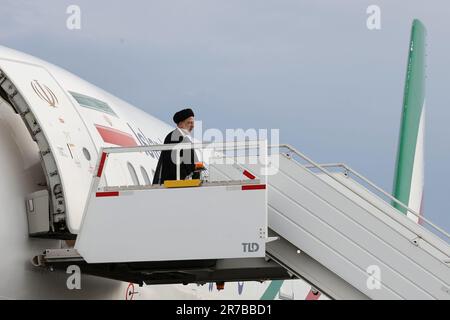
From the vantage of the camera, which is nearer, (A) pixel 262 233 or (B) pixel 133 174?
(A) pixel 262 233

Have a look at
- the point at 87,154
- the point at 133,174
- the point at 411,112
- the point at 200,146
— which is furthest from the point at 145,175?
the point at 411,112

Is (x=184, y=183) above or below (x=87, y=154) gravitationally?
below

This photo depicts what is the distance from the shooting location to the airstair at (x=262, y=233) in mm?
7609

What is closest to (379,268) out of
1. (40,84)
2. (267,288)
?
(40,84)

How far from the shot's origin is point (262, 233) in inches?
296

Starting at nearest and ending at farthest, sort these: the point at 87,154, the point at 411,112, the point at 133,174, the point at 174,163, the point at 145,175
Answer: the point at 174,163
the point at 87,154
the point at 133,174
the point at 145,175
the point at 411,112

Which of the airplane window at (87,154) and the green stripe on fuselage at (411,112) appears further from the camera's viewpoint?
the green stripe on fuselage at (411,112)

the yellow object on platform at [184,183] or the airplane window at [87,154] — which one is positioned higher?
the airplane window at [87,154]

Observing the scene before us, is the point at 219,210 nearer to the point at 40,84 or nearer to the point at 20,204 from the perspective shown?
the point at 20,204

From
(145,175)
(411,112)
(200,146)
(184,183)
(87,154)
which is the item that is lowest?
(411,112)

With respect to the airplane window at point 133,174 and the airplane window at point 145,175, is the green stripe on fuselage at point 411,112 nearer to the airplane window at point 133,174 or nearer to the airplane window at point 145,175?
the airplane window at point 145,175

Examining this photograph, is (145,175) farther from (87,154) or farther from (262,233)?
(262,233)

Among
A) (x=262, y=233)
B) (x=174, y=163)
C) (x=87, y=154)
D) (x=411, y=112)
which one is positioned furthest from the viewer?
(x=411, y=112)

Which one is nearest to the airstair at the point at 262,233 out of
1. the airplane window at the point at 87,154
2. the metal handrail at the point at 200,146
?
the metal handrail at the point at 200,146
